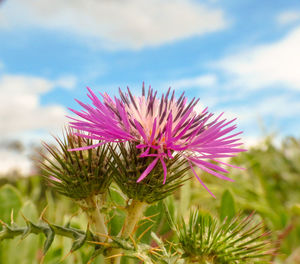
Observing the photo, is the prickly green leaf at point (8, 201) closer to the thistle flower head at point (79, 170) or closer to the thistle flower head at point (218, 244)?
the thistle flower head at point (79, 170)

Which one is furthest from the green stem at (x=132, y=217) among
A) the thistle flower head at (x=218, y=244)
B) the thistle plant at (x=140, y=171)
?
the thistle flower head at (x=218, y=244)

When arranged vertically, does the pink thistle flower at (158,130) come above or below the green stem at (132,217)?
above

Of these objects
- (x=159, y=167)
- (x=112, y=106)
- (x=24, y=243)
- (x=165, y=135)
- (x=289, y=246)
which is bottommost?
(x=289, y=246)

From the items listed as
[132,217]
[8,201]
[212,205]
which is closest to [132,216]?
[132,217]

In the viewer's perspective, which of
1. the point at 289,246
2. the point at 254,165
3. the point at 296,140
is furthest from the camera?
the point at 296,140

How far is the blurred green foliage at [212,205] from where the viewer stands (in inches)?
69.7

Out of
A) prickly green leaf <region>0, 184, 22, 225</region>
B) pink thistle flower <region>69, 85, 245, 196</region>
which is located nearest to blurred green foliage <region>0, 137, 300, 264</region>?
prickly green leaf <region>0, 184, 22, 225</region>

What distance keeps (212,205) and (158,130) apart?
12.0 ft

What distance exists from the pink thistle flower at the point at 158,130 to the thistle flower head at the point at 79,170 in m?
0.10

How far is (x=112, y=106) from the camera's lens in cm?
145

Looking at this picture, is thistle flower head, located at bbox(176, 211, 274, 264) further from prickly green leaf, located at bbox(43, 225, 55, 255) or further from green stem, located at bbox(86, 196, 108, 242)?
prickly green leaf, located at bbox(43, 225, 55, 255)

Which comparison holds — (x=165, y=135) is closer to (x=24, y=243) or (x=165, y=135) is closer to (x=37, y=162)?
(x=37, y=162)

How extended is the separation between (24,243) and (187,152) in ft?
4.11

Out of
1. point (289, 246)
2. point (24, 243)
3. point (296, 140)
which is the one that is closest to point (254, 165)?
point (289, 246)
